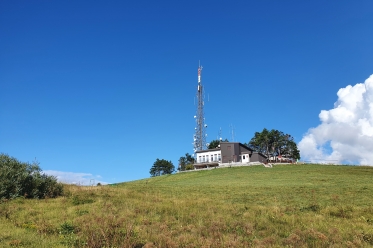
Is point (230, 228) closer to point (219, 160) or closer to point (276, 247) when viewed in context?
point (276, 247)

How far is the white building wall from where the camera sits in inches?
3489

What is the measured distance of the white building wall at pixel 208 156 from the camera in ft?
291

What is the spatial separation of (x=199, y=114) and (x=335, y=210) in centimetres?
8342

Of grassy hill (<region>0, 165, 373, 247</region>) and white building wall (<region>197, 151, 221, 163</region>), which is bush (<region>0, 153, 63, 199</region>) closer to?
grassy hill (<region>0, 165, 373, 247</region>)

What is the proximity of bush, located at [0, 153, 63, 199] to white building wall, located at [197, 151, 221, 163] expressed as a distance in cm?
6795

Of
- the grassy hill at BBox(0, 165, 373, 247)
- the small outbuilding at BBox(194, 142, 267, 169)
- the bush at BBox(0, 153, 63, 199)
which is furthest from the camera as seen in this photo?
the small outbuilding at BBox(194, 142, 267, 169)

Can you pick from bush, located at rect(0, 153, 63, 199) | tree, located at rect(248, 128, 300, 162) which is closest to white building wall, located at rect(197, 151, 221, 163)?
tree, located at rect(248, 128, 300, 162)

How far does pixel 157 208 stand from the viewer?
1742cm

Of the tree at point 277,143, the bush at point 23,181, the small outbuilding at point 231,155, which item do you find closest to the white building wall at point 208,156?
the small outbuilding at point 231,155

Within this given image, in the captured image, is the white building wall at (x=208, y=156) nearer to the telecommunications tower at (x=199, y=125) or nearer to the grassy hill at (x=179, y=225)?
the telecommunications tower at (x=199, y=125)

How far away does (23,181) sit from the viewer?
2105 centimetres

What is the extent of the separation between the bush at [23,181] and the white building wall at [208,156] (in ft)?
223

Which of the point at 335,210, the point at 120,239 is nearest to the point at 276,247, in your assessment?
the point at 120,239

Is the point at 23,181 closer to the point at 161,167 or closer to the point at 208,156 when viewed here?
the point at 208,156
